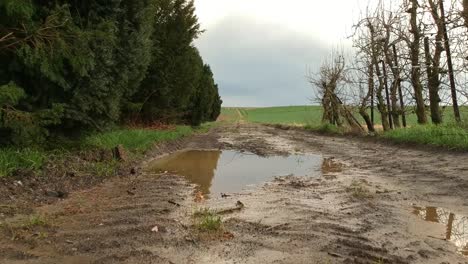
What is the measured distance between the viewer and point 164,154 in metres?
12.9

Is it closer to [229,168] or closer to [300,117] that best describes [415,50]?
[229,168]

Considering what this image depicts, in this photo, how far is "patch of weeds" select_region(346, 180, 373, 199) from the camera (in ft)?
21.5

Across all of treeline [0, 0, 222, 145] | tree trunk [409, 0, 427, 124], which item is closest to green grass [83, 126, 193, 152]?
treeline [0, 0, 222, 145]

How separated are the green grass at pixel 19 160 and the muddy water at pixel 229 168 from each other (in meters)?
2.64

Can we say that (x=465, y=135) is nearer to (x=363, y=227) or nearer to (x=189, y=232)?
(x=363, y=227)

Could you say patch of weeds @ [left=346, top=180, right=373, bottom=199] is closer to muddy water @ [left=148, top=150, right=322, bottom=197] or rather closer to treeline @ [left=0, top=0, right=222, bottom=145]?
muddy water @ [left=148, top=150, right=322, bottom=197]

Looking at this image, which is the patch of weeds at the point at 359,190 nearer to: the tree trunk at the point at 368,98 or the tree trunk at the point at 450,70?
the tree trunk at the point at 450,70

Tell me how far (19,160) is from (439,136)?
35.3ft

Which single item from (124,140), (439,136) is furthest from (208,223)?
(439,136)

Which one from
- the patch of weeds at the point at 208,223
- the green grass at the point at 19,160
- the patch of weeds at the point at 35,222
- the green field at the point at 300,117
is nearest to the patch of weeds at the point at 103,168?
the green grass at the point at 19,160

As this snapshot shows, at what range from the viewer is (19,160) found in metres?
7.03

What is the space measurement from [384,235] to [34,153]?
18.4ft

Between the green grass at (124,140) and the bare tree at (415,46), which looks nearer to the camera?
the green grass at (124,140)

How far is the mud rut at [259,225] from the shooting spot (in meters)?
3.90
